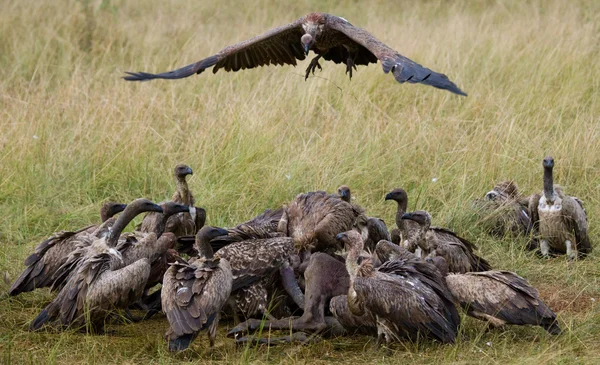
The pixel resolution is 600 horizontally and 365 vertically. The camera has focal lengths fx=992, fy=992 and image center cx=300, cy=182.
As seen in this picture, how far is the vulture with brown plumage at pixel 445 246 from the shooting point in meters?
6.82

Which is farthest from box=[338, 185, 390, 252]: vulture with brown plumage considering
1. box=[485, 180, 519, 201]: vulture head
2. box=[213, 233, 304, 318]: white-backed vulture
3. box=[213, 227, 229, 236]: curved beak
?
box=[485, 180, 519, 201]: vulture head

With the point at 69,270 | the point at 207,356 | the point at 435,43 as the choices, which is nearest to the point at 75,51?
the point at 435,43

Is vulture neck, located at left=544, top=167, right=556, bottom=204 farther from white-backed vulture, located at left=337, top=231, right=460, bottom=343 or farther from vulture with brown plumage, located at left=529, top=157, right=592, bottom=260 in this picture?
white-backed vulture, located at left=337, top=231, right=460, bottom=343

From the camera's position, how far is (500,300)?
19.2ft

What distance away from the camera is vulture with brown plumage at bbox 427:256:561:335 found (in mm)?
5785

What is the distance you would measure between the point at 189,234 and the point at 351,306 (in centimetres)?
202

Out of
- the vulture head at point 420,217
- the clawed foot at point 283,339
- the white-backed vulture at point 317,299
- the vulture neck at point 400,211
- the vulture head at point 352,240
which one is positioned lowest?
the clawed foot at point 283,339

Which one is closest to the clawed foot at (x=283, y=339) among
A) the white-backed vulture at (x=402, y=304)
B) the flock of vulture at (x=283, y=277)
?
the flock of vulture at (x=283, y=277)

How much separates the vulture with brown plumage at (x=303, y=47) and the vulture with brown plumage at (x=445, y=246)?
1.19m

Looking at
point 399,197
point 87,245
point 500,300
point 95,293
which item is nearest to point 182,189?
point 87,245

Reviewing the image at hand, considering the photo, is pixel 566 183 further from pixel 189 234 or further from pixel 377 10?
pixel 377 10

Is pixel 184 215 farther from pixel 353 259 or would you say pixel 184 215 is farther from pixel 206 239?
pixel 353 259

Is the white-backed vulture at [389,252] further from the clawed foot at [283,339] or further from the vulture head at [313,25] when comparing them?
the vulture head at [313,25]

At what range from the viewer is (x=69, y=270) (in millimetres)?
6422
